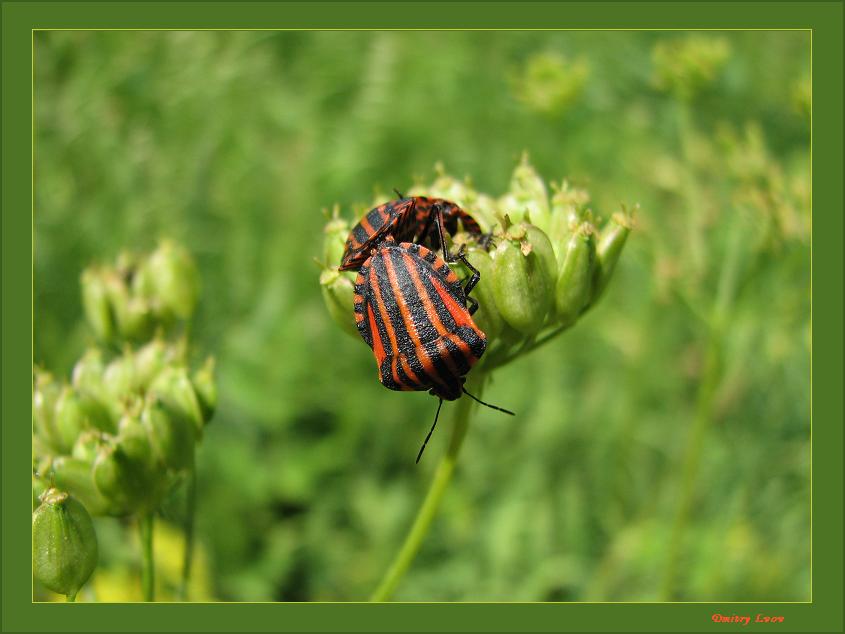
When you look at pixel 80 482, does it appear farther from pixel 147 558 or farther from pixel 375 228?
pixel 375 228

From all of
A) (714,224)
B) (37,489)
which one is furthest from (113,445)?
(714,224)

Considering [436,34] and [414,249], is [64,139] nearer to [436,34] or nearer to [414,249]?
[436,34]

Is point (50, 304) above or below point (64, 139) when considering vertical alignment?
below

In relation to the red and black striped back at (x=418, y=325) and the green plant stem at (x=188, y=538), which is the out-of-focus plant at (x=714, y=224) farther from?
the green plant stem at (x=188, y=538)

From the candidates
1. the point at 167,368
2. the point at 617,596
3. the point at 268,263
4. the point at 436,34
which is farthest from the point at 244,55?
the point at 617,596

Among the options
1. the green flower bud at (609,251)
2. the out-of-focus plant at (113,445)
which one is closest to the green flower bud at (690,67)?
the green flower bud at (609,251)

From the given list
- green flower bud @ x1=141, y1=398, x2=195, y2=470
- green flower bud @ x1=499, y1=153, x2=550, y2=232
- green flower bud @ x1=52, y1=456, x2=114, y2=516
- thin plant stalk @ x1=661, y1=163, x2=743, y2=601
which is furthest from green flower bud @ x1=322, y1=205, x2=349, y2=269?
thin plant stalk @ x1=661, y1=163, x2=743, y2=601

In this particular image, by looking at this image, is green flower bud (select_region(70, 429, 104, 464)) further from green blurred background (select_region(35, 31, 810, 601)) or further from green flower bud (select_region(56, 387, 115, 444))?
green blurred background (select_region(35, 31, 810, 601))
